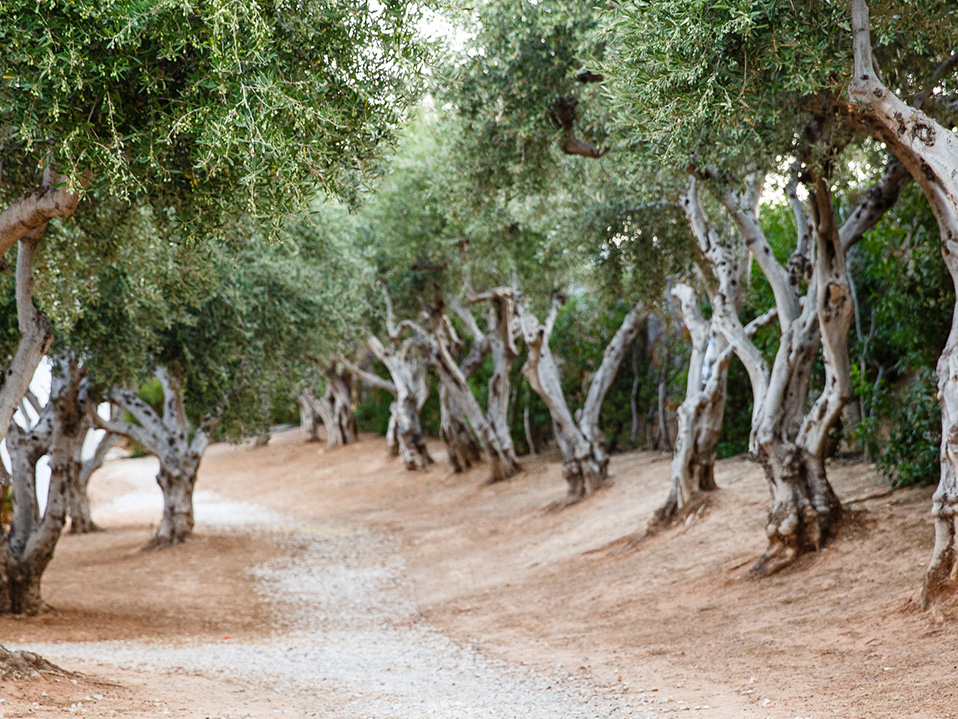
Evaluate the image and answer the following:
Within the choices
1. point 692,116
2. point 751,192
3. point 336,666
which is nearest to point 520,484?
point 751,192

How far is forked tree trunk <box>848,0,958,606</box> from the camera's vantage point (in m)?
5.91

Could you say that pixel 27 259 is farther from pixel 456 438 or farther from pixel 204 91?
pixel 456 438

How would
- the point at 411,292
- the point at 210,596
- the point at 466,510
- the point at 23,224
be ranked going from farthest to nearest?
the point at 411,292 → the point at 466,510 → the point at 210,596 → the point at 23,224

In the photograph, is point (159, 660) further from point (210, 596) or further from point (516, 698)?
point (210, 596)

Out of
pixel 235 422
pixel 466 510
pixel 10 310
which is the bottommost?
pixel 466 510

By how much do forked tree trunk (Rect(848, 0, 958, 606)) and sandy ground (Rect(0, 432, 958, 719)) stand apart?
564 mm

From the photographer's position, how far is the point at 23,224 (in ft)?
20.1

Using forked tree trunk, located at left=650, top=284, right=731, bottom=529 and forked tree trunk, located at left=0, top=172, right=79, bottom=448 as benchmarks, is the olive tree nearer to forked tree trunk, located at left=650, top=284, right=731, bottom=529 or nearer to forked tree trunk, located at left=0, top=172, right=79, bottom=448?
forked tree trunk, located at left=0, top=172, right=79, bottom=448

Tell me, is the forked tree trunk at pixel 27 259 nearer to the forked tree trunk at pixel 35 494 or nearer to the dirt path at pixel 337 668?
the dirt path at pixel 337 668

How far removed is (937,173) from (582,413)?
12027 mm

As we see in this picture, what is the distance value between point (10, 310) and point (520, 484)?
1264 cm

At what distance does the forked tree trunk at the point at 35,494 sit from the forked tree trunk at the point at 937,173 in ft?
30.2

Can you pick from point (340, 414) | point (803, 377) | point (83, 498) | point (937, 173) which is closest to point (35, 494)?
point (83, 498)

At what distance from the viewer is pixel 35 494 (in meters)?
10.9
